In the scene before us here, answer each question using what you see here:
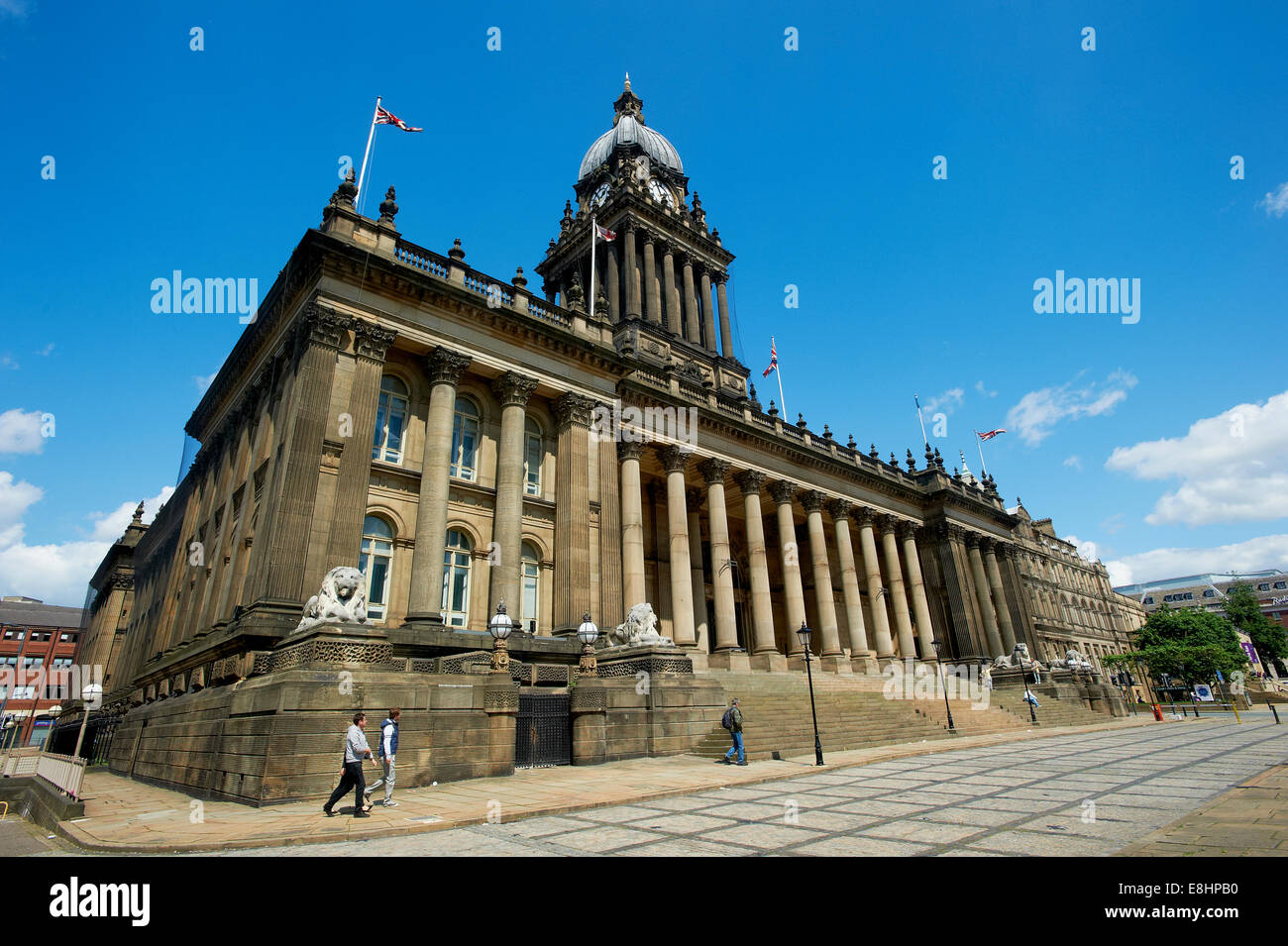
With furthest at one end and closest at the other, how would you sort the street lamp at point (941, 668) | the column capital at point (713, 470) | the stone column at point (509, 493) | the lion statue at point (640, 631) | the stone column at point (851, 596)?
the stone column at point (851, 596)
the column capital at point (713, 470)
the street lamp at point (941, 668)
the stone column at point (509, 493)
the lion statue at point (640, 631)

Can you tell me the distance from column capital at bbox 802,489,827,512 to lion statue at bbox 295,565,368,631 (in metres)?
28.0

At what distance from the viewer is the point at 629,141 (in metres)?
53.0

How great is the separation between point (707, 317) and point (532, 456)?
84.7ft

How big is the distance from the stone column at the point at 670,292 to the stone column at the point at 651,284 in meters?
0.78

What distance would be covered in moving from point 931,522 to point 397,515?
122 ft

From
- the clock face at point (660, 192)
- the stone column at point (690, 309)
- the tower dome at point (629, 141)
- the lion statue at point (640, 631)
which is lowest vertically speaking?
the lion statue at point (640, 631)

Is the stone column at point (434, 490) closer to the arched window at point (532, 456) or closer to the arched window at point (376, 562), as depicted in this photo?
A: the arched window at point (376, 562)

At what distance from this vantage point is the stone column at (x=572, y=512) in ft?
81.4

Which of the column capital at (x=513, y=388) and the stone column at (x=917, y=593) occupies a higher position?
the column capital at (x=513, y=388)

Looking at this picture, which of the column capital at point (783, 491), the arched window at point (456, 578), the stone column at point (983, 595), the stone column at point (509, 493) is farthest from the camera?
the stone column at point (983, 595)

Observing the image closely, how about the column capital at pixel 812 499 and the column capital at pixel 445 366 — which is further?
the column capital at pixel 812 499

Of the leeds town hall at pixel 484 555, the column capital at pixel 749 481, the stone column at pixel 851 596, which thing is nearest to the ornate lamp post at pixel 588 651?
the leeds town hall at pixel 484 555
